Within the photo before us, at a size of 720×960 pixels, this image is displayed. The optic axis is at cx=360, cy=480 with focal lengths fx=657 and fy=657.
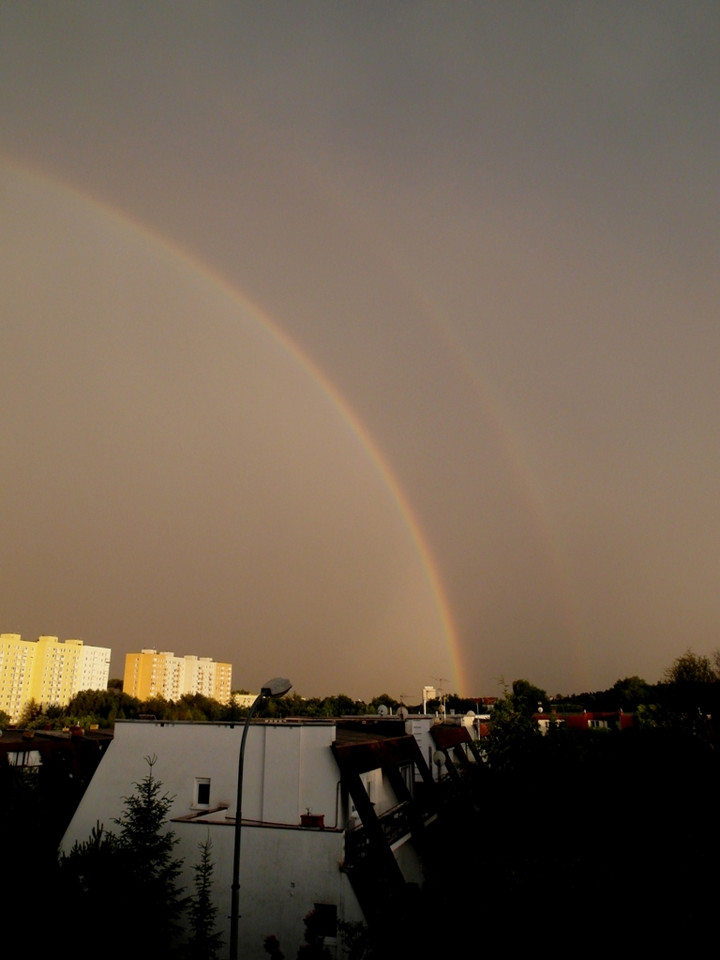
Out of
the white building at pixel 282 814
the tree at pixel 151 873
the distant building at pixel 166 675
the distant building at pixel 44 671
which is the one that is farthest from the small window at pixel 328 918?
the distant building at pixel 166 675

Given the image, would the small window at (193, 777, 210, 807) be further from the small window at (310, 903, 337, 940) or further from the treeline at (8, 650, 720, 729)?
the treeline at (8, 650, 720, 729)

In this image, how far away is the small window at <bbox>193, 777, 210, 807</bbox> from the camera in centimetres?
1920

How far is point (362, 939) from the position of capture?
11.3 meters

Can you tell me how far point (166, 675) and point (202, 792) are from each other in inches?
5775

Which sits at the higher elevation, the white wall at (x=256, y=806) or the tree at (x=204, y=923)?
the white wall at (x=256, y=806)

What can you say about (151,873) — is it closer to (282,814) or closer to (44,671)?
(282,814)

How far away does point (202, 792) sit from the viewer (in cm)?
1938

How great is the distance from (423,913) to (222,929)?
901cm

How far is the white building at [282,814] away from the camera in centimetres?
1582

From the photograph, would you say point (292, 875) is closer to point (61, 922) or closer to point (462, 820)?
point (61, 922)

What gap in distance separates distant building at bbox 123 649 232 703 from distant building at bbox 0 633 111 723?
28.1ft

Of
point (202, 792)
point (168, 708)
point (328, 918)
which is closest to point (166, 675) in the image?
point (168, 708)

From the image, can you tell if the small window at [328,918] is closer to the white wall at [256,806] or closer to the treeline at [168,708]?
the white wall at [256,806]

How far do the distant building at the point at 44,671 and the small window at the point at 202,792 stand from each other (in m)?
118
